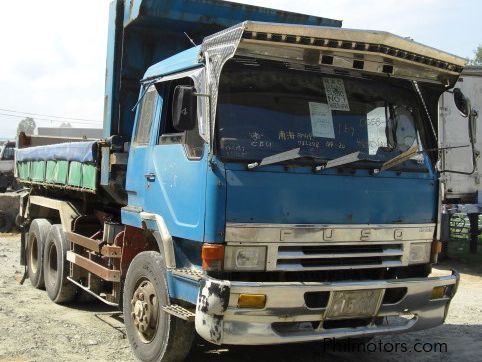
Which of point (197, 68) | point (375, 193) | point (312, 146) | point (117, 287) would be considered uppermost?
point (197, 68)

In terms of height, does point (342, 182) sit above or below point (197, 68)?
Result: below

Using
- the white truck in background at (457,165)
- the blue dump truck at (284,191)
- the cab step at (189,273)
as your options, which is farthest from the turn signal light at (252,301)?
the white truck in background at (457,165)

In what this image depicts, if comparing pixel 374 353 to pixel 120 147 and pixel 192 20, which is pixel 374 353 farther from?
pixel 192 20

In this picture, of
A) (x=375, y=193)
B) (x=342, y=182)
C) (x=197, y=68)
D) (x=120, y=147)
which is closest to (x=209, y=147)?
(x=197, y=68)

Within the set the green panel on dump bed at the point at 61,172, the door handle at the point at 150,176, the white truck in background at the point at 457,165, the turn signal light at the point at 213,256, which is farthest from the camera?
the white truck in background at the point at 457,165

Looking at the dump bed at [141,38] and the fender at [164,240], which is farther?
the dump bed at [141,38]

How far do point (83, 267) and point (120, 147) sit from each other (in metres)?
1.44

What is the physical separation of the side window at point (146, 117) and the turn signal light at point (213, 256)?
1.53 metres

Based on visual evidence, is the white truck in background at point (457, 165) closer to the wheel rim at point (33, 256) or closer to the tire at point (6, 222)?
the wheel rim at point (33, 256)

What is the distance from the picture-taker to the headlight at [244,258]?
3.99m

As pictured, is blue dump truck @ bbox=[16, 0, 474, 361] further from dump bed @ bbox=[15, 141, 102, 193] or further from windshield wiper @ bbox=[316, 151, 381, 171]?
dump bed @ bbox=[15, 141, 102, 193]

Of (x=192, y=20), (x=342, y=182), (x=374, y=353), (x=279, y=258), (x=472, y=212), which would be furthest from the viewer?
(x=472, y=212)

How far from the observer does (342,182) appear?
4.35 metres

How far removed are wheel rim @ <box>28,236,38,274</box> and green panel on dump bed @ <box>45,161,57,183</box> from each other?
1.22 m
